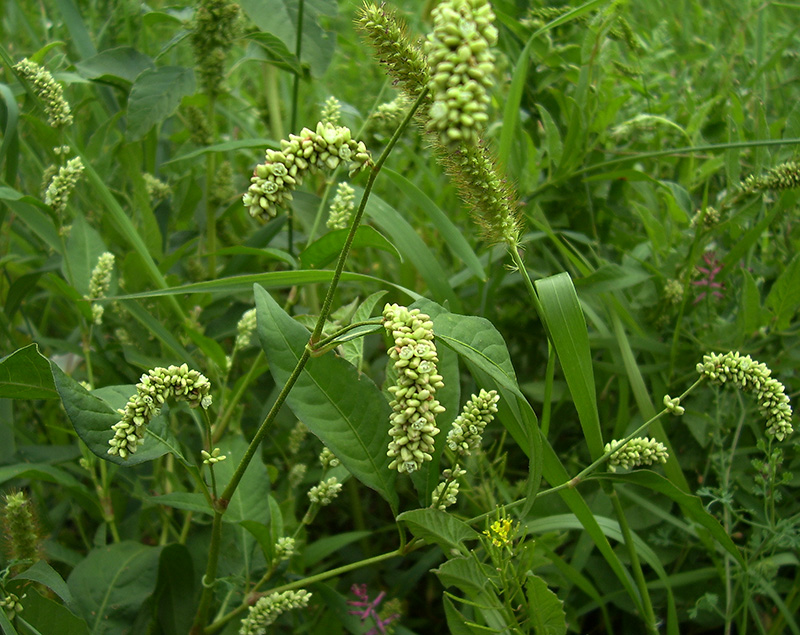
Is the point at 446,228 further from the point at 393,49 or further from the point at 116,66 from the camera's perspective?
the point at 116,66

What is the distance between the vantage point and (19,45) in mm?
2686

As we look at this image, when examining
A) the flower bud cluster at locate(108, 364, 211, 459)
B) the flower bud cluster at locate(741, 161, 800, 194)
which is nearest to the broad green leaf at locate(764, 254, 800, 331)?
the flower bud cluster at locate(741, 161, 800, 194)

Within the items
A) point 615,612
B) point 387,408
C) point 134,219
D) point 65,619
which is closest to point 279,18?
point 134,219

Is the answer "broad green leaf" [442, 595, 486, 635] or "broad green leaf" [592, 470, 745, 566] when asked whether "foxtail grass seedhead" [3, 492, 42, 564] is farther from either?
"broad green leaf" [592, 470, 745, 566]

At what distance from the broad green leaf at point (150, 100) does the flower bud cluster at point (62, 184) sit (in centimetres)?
27

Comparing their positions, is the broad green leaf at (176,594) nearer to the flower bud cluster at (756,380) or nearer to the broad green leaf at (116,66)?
the flower bud cluster at (756,380)

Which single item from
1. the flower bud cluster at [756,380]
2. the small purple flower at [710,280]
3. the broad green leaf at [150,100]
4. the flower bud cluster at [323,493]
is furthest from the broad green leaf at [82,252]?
the small purple flower at [710,280]

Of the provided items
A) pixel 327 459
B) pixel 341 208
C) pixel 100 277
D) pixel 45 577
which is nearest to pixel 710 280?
pixel 341 208

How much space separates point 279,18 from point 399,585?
129 centimetres

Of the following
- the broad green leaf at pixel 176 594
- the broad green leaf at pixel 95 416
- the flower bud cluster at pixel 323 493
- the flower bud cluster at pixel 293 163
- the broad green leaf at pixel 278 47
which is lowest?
the broad green leaf at pixel 176 594

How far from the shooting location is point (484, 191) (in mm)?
919

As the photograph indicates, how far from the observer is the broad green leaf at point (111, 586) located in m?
1.18

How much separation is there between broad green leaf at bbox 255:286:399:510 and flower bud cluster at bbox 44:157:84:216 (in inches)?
21.1

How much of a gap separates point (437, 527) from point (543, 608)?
0.68 feet
